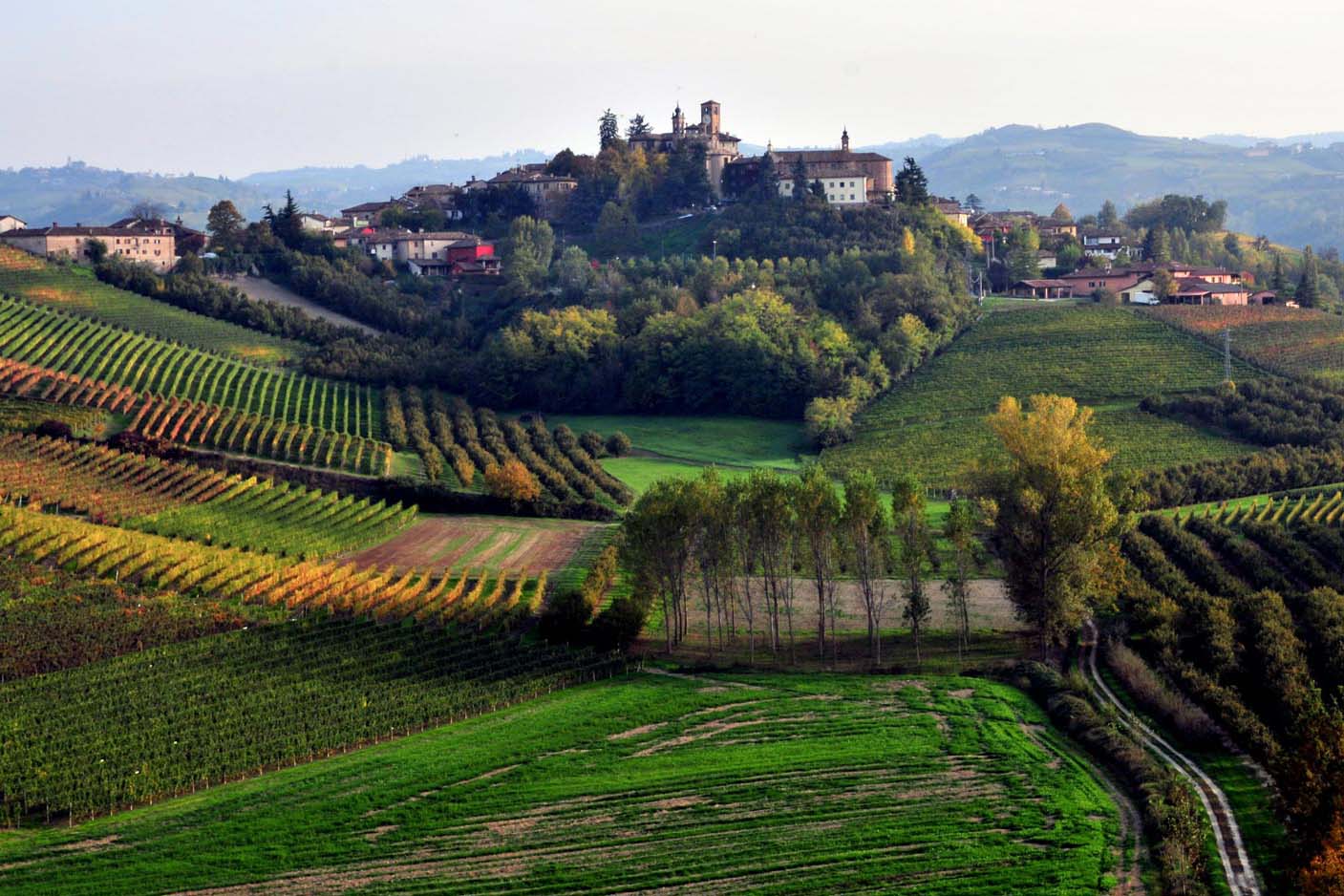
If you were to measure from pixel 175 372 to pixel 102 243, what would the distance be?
26356 millimetres

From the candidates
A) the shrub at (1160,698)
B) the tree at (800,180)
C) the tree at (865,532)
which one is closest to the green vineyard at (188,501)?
Result: the tree at (865,532)

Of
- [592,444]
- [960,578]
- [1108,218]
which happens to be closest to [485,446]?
[592,444]

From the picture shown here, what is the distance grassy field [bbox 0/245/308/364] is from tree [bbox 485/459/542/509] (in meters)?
27.1

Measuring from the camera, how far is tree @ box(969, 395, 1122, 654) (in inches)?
1656

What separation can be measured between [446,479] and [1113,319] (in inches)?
1603

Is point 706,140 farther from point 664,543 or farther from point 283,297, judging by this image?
point 664,543

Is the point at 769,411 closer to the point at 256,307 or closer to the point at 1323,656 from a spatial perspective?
the point at 256,307

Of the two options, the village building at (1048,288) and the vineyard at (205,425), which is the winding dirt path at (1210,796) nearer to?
the vineyard at (205,425)

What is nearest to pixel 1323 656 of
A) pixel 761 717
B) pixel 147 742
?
pixel 761 717

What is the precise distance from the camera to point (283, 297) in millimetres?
97938

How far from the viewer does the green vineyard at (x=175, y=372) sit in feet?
235

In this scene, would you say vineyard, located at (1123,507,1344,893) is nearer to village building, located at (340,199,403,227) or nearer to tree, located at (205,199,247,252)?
tree, located at (205,199,247,252)

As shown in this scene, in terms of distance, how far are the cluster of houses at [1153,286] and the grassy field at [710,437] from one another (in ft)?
84.7

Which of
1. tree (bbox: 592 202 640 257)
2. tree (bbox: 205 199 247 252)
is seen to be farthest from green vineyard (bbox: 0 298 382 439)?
tree (bbox: 592 202 640 257)
